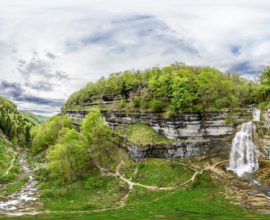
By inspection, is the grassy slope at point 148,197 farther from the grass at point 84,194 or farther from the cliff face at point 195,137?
the cliff face at point 195,137

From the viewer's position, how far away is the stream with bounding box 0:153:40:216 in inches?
3034

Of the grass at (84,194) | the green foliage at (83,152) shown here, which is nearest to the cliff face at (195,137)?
the green foliage at (83,152)

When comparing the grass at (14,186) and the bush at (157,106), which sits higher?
the bush at (157,106)

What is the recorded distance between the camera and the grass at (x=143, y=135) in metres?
103

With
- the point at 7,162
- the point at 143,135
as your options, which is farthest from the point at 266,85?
the point at 7,162

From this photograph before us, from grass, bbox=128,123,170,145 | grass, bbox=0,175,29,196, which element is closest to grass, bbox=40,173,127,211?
grass, bbox=0,175,29,196

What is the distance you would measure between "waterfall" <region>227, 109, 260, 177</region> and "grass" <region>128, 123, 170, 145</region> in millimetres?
16777

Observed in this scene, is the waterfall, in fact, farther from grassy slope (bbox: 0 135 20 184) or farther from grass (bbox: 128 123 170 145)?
grassy slope (bbox: 0 135 20 184)

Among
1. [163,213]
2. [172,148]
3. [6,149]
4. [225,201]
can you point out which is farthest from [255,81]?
[6,149]

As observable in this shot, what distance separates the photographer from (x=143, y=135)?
347ft

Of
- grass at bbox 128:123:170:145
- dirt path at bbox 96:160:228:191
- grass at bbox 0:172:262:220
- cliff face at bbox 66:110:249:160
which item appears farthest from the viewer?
grass at bbox 128:123:170:145

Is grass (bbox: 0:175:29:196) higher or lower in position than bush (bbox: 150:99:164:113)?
lower

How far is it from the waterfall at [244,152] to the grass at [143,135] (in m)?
16.8

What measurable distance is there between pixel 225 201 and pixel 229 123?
2540 cm
